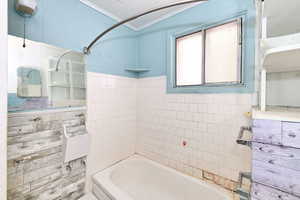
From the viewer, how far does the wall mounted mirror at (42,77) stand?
1042mm

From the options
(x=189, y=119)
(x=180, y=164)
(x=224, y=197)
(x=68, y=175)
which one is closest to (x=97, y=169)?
(x=68, y=175)

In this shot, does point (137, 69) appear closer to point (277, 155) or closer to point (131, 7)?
point (131, 7)

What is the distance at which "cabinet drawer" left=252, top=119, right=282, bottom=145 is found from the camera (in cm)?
64

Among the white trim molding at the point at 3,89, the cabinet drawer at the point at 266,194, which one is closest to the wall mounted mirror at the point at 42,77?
the white trim molding at the point at 3,89

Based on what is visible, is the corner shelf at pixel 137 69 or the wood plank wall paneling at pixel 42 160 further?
the corner shelf at pixel 137 69

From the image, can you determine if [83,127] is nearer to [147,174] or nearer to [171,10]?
[147,174]

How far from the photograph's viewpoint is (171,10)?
1.70m

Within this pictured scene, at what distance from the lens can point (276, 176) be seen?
2.09 ft

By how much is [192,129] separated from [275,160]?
0.98m

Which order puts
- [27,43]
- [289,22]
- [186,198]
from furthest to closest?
[186,198] → [27,43] → [289,22]

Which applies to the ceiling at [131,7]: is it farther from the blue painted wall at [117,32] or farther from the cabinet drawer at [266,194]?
the cabinet drawer at [266,194]

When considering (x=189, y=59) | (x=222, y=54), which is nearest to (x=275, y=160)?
(x=222, y=54)

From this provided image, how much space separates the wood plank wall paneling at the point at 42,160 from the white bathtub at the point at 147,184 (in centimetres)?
29

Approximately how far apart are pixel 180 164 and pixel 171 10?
6.68ft
